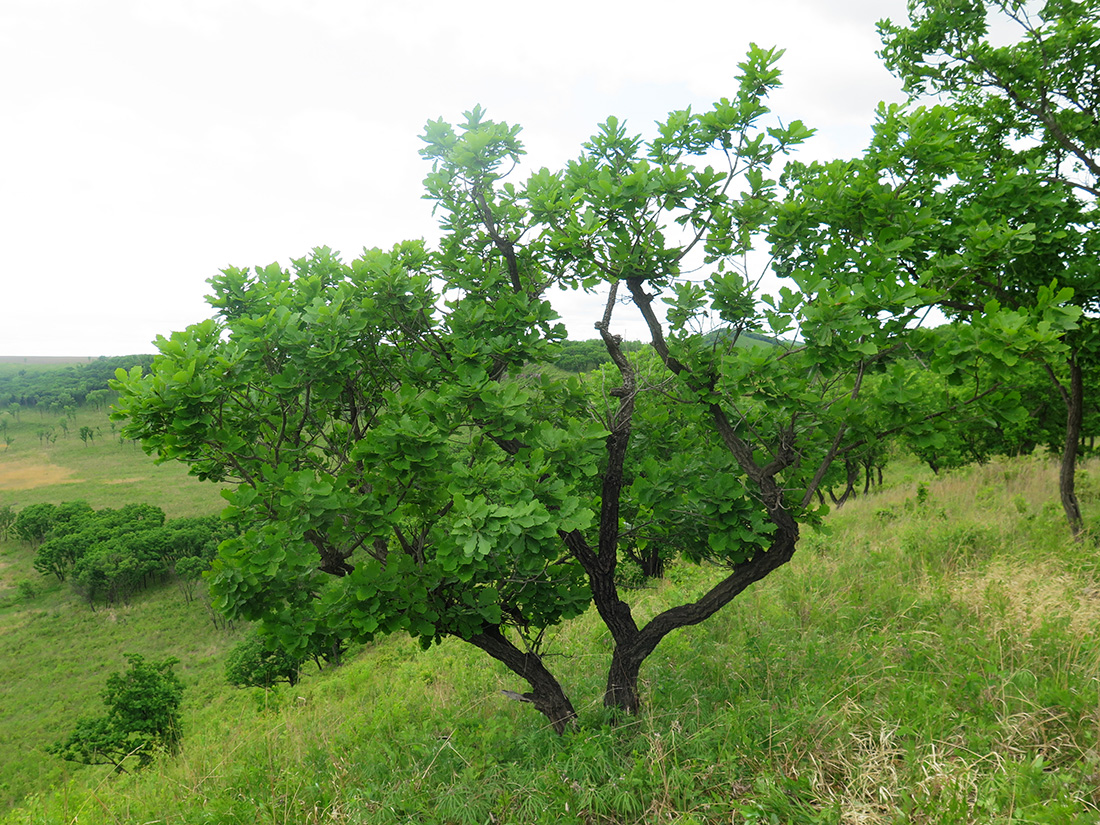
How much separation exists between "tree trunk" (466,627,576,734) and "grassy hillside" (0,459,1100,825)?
0.26m

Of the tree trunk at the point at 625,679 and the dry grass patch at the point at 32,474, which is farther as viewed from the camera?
the dry grass patch at the point at 32,474

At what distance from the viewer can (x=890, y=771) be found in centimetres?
373

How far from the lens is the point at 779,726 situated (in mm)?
4449

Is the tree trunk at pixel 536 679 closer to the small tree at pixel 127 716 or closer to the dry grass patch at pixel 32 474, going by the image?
the small tree at pixel 127 716

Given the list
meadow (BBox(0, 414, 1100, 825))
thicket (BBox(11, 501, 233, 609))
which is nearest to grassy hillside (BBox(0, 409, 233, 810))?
thicket (BBox(11, 501, 233, 609))

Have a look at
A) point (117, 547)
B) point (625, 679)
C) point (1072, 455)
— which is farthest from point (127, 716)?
point (117, 547)

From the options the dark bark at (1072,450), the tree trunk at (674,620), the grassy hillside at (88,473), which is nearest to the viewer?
the tree trunk at (674,620)

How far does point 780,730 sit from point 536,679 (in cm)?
232

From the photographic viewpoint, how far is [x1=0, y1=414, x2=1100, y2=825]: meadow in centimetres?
370

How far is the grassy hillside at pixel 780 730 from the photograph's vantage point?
368cm

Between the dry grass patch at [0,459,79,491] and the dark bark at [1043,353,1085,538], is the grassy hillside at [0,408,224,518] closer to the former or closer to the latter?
the dry grass patch at [0,459,79,491]

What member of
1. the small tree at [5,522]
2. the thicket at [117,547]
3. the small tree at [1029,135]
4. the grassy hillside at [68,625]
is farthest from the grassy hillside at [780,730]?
the small tree at [5,522]

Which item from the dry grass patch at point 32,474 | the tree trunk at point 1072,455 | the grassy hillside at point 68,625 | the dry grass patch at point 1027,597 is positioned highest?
the tree trunk at point 1072,455

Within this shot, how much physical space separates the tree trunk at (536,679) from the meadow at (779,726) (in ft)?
0.70
